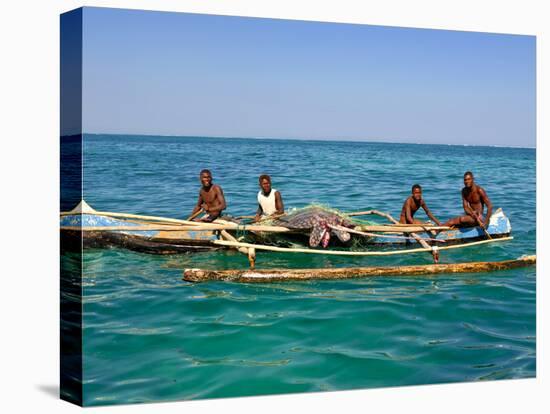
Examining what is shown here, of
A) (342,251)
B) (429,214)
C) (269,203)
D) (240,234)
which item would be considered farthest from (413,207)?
(240,234)

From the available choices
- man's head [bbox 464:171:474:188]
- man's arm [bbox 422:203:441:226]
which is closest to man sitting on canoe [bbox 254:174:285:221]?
man's arm [bbox 422:203:441:226]

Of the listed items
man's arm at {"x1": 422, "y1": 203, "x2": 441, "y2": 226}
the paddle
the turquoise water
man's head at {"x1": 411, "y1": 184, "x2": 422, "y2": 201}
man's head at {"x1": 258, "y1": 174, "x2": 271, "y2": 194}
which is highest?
man's head at {"x1": 258, "y1": 174, "x2": 271, "y2": 194}

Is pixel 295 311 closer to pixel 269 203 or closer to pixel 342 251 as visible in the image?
pixel 342 251

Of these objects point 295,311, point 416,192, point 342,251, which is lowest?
point 295,311

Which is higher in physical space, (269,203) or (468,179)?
(468,179)

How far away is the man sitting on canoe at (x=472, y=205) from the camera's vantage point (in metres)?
10.5

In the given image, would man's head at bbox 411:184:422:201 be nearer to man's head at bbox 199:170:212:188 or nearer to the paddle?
the paddle

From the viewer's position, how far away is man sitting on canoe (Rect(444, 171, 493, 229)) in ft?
34.3

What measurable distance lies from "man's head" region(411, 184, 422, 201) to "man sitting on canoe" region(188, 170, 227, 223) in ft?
8.76

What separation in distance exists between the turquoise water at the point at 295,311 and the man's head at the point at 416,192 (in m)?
0.21

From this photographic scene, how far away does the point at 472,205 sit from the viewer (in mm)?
10656

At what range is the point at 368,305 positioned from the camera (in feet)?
29.8

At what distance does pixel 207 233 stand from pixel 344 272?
7.37ft

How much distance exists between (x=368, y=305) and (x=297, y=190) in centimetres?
402
